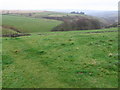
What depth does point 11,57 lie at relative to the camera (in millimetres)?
17469

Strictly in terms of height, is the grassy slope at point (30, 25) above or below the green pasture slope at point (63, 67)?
below

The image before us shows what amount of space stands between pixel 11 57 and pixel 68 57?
19.9 ft

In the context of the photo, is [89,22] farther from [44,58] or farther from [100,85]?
[100,85]

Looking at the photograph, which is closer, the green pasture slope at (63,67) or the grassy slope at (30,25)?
the green pasture slope at (63,67)

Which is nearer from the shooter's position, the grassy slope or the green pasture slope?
the green pasture slope

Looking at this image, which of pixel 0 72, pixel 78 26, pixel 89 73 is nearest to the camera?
pixel 89 73

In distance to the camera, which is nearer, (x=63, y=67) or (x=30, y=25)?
(x=63, y=67)

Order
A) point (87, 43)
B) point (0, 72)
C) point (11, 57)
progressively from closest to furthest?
point (0, 72)
point (11, 57)
point (87, 43)

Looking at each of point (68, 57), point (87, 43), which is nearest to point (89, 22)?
point (87, 43)

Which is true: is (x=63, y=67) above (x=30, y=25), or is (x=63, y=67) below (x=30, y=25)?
above

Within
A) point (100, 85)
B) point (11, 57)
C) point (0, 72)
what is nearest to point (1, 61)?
point (11, 57)

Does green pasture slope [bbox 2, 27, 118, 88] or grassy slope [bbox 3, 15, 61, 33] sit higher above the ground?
green pasture slope [bbox 2, 27, 118, 88]

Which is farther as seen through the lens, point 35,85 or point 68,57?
point 68,57

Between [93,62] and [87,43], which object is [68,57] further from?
[87,43]
